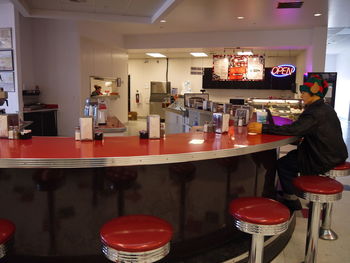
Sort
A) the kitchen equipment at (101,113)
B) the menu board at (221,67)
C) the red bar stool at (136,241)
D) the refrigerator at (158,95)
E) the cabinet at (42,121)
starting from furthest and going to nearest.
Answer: the refrigerator at (158,95)
the menu board at (221,67)
the cabinet at (42,121)
the kitchen equipment at (101,113)
the red bar stool at (136,241)

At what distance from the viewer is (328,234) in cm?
331

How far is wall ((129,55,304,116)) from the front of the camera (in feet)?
41.2

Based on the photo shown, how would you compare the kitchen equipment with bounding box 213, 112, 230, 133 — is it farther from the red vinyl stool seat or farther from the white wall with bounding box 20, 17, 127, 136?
the white wall with bounding box 20, 17, 127, 136

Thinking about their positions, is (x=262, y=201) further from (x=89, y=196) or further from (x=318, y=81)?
(x=318, y=81)

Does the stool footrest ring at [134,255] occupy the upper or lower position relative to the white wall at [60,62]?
lower

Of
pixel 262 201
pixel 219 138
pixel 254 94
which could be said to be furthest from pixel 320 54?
pixel 262 201

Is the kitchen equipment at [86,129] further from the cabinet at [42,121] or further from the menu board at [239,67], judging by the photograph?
the menu board at [239,67]

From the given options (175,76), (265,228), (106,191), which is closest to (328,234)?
(265,228)

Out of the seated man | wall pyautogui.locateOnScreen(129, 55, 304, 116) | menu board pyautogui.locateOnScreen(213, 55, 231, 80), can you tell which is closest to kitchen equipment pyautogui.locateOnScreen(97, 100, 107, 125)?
the seated man

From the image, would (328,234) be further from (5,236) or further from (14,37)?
→ (14,37)

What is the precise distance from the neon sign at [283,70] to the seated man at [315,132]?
8908 mm

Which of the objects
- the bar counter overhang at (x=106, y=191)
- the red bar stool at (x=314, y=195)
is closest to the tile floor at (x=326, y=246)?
the red bar stool at (x=314, y=195)

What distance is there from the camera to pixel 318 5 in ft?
22.2

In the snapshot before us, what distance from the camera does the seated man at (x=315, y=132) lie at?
290 cm
